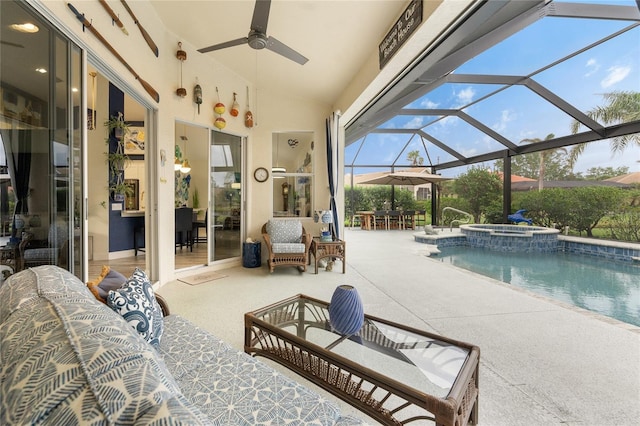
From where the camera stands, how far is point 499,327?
241cm

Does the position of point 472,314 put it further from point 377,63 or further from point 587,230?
point 587,230

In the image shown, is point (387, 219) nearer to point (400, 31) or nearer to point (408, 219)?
point (408, 219)

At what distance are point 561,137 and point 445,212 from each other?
495 centimetres

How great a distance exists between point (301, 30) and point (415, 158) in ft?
29.9

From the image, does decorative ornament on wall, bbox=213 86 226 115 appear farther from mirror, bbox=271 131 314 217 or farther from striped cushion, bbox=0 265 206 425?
striped cushion, bbox=0 265 206 425

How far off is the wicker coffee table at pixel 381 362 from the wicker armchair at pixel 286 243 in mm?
2266

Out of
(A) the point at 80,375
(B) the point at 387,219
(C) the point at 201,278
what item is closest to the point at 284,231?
(C) the point at 201,278

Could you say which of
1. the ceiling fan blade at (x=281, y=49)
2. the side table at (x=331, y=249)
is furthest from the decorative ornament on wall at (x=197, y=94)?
the side table at (x=331, y=249)

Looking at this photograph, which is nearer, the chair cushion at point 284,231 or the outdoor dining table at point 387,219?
the chair cushion at point 284,231

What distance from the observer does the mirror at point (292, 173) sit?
521 centimetres

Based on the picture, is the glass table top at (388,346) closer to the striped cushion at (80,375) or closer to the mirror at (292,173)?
the striped cushion at (80,375)

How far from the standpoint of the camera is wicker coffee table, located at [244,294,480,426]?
1004 mm

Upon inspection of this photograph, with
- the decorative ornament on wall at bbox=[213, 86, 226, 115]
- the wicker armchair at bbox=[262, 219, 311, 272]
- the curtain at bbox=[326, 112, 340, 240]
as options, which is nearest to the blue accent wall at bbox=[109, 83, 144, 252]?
the decorative ornament on wall at bbox=[213, 86, 226, 115]

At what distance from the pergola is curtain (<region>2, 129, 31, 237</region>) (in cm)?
322
